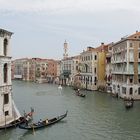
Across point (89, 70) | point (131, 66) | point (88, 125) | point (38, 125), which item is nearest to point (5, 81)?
point (38, 125)

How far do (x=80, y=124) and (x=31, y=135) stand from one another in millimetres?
3707

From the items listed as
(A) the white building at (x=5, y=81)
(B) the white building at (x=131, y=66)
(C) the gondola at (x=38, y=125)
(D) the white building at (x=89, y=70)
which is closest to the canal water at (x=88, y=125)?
(C) the gondola at (x=38, y=125)

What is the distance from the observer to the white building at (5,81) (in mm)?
17312

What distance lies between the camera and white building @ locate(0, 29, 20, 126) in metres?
17.3

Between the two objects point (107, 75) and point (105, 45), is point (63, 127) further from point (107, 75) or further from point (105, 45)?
point (105, 45)

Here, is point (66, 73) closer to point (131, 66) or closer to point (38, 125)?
point (131, 66)

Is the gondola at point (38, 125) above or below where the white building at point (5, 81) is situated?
below

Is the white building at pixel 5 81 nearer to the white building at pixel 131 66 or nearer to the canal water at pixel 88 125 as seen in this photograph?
the canal water at pixel 88 125

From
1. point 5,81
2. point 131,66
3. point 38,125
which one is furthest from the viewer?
point 131,66

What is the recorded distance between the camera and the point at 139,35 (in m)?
33.0

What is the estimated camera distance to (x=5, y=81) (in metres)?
17.9

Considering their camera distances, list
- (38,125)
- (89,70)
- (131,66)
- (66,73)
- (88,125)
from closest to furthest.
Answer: (38,125) < (88,125) < (131,66) < (89,70) < (66,73)

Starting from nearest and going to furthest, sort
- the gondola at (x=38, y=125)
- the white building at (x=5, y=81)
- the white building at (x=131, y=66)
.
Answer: the white building at (x=5, y=81) → the gondola at (x=38, y=125) → the white building at (x=131, y=66)

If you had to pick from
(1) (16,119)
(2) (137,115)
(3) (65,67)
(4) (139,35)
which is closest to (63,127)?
(1) (16,119)
